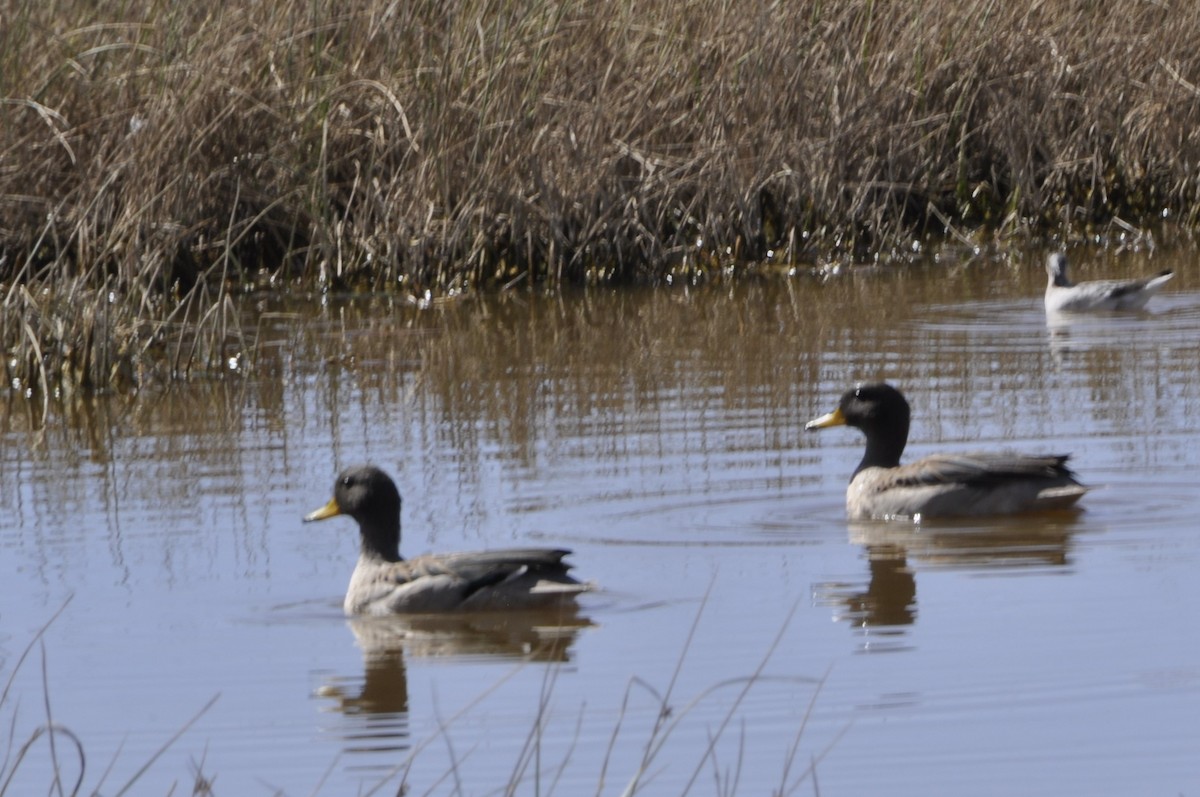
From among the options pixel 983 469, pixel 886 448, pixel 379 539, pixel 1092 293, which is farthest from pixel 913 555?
pixel 1092 293

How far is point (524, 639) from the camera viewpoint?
6.85 metres

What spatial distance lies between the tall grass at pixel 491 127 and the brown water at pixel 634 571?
1.51m

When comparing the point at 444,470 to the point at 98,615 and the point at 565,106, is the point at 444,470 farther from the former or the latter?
the point at 565,106

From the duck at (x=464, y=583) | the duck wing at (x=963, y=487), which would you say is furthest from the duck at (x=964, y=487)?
the duck at (x=464, y=583)

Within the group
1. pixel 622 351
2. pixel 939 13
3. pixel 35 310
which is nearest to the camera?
pixel 35 310

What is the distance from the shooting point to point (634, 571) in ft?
24.5

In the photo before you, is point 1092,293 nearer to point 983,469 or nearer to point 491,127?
point 491,127

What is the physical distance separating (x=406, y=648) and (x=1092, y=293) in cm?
746

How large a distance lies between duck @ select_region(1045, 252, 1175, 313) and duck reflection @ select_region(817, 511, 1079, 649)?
504cm

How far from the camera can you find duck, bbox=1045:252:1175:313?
13.2 metres

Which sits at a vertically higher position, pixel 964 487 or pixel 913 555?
pixel 964 487

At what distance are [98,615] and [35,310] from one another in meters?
4.69

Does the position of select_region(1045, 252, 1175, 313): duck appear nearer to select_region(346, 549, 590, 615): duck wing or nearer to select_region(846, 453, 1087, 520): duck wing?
select_region(846, 453, 1087, 520): duck wing

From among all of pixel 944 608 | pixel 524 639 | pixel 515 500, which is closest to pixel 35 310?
pixel 515 500
